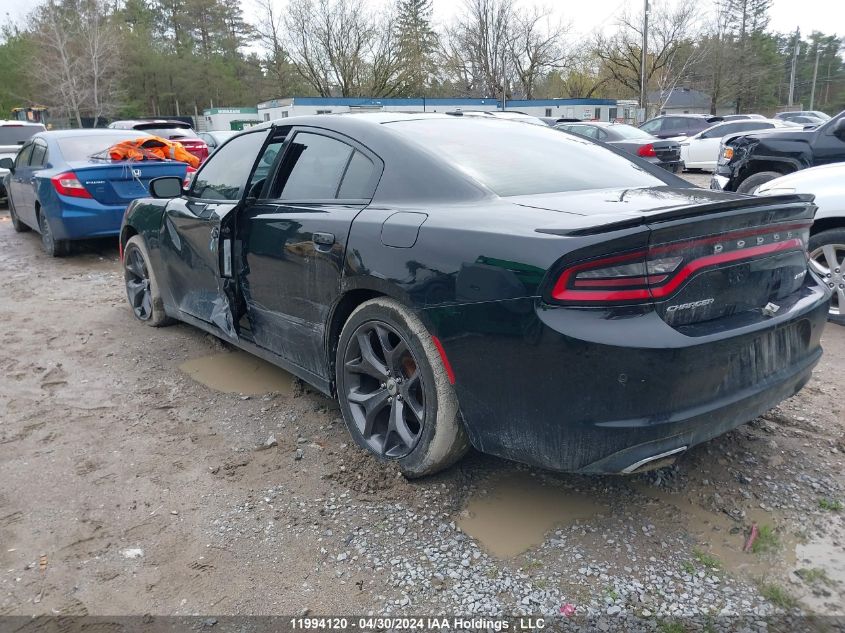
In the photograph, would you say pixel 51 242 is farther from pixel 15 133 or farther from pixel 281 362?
pixel 15 133

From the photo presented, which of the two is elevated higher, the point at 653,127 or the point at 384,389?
the point at 653,127

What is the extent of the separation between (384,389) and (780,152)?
6.36 m

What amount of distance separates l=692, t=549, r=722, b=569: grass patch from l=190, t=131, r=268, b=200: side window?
2867 mm

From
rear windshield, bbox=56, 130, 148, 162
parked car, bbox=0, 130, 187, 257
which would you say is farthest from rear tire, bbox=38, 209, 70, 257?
rear windshield, bbox=56, 130, 148, 162

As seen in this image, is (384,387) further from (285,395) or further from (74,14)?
(74,14)

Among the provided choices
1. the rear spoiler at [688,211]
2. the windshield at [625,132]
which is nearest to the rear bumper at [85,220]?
the rear spoiler at [688,211]

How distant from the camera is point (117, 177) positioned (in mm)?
7590

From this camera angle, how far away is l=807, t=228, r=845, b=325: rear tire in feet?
15.7

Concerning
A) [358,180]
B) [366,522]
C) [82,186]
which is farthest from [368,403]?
[82,186]

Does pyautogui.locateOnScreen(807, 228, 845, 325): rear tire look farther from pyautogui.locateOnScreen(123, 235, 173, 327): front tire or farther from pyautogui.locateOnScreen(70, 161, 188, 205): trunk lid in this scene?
pyautogui.locateOnScreen(70, 161, 188, 205): trunk lid

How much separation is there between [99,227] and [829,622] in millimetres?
7804

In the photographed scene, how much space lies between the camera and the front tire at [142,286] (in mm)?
5059

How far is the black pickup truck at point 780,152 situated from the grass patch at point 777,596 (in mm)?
5950

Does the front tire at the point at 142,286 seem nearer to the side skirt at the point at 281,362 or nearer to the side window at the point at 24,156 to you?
the side skirt at the point at 281,362
